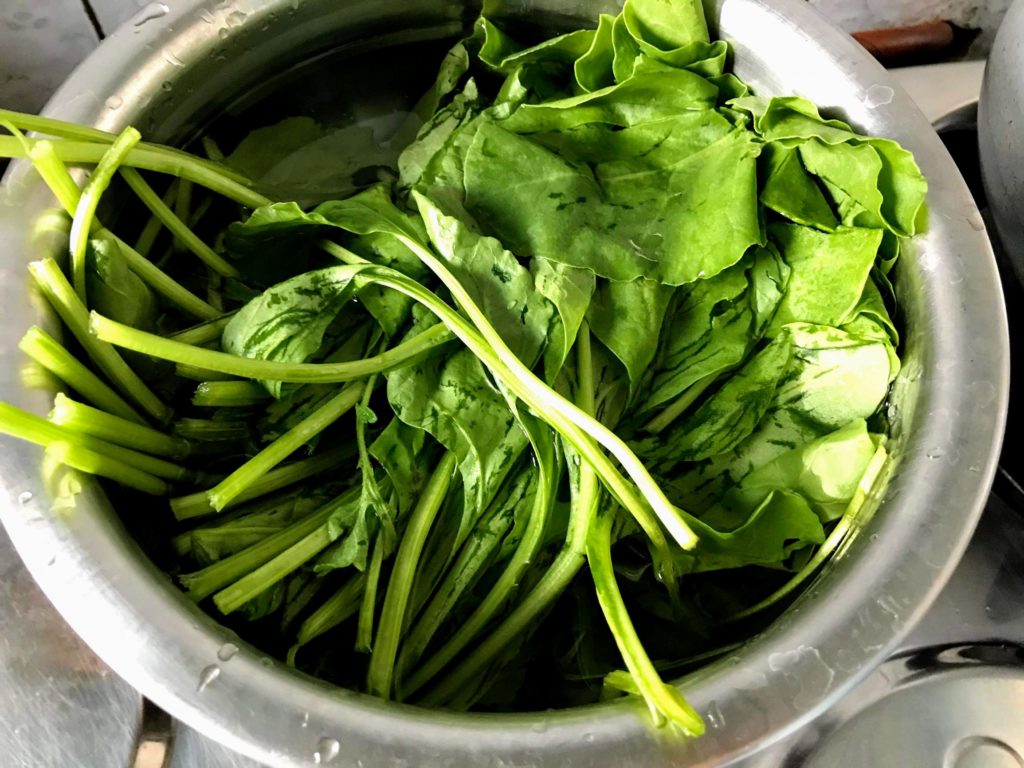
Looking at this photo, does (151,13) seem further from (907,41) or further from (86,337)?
(907,41)

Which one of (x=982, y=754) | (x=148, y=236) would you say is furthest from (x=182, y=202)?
(x=982, y=754)

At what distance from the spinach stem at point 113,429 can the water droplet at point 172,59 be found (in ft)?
0.80

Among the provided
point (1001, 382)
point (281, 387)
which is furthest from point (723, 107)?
point (281, 387)

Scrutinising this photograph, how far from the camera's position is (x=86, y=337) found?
52 centimetres

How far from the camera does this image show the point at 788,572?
60cm

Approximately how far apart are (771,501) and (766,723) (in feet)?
0.45

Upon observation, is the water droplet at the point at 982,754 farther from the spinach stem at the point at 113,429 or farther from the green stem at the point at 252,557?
the spinach stem at the point at 113,429

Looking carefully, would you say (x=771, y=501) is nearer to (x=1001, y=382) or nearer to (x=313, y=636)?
(x=1001, y=382)

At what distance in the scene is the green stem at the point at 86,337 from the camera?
51 cm

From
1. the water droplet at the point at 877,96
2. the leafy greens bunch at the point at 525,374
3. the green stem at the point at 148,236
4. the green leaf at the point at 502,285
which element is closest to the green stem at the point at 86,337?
the leafy greens bunch at the point at 525,374

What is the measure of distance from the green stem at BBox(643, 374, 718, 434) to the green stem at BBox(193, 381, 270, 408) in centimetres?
26

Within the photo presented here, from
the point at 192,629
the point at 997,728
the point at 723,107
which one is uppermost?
the point at 723,107

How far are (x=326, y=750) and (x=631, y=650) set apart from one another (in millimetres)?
164

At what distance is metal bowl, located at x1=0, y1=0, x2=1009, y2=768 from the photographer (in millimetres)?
423
